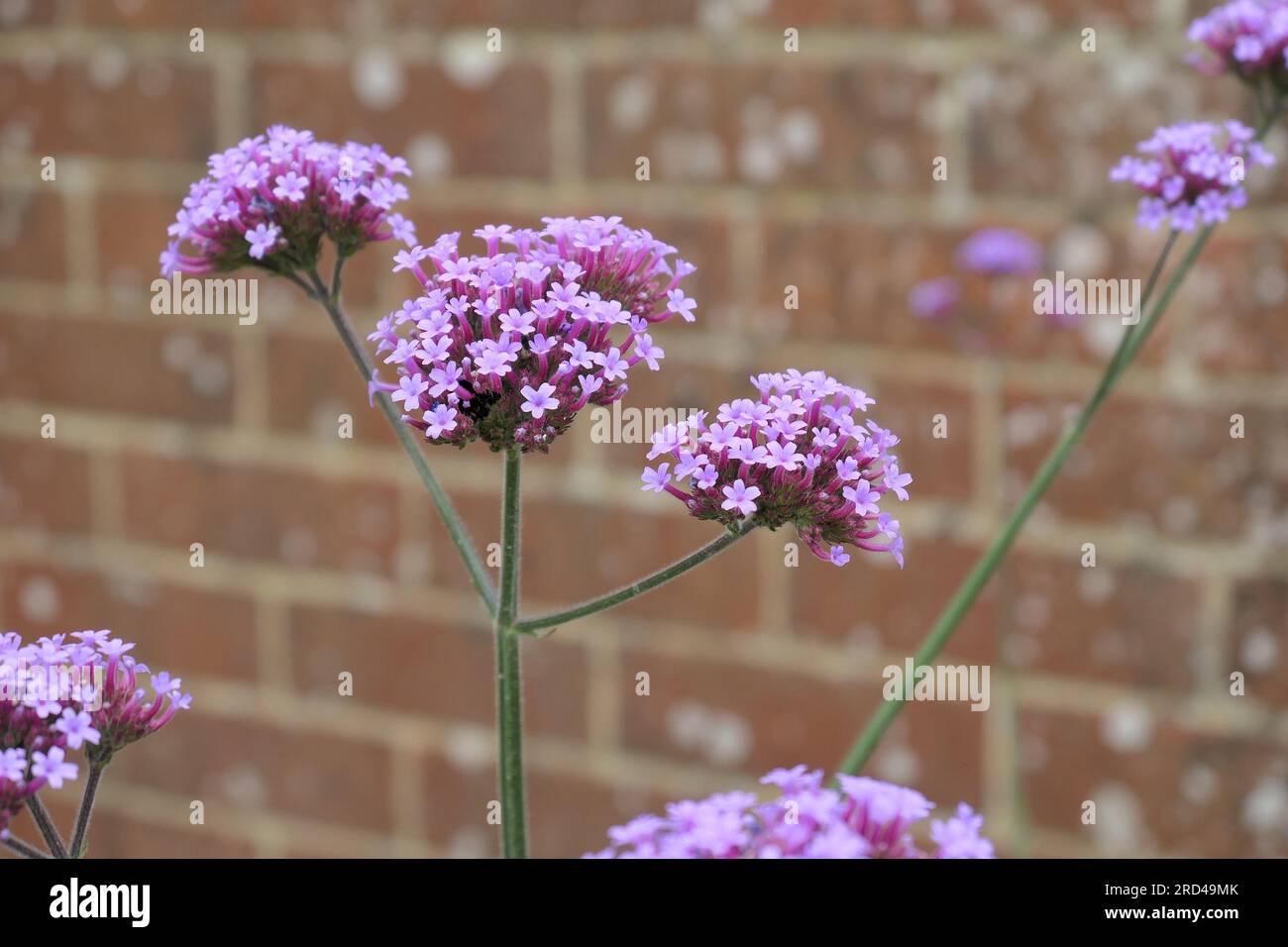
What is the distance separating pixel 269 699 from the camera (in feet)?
4.81

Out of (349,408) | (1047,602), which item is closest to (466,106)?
(349,408)

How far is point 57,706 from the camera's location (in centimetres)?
46

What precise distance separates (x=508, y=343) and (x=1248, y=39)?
0.39 meters

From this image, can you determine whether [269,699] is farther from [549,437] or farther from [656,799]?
[549,437]

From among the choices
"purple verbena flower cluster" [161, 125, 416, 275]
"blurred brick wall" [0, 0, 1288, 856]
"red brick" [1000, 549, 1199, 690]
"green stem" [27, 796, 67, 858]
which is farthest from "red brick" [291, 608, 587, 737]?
"green stem" [27, 796, 67, 858]

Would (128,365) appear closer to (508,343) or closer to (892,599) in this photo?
(892,599)

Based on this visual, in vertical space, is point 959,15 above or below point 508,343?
above

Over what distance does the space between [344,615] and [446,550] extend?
5.3 inches

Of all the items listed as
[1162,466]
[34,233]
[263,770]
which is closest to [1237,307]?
[1162,466]

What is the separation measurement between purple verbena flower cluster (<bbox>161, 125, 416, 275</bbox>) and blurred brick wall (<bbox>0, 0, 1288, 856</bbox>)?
62cm

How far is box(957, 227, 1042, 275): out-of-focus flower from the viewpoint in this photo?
112cm
